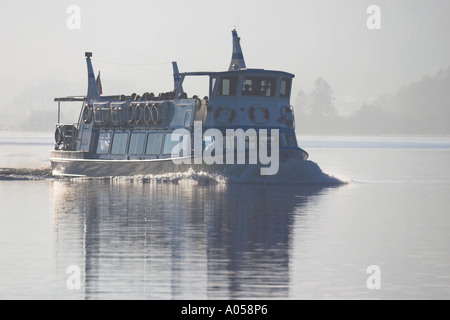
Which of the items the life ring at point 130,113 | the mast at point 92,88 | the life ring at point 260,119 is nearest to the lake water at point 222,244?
the life ring at point 260,119

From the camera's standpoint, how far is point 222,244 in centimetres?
2531

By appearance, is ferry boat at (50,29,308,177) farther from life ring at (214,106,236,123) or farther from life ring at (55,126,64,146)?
life ring at (55,126,64,146)

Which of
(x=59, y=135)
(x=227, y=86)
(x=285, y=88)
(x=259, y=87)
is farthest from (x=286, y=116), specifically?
(x=59, y=135)

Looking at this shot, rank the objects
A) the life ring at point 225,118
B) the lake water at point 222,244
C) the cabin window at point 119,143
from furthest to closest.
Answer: the cabin window at point 119,143 < the life ring at point 225,118 < the lake water at point 222,244

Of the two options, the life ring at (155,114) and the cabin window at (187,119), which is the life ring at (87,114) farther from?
the cabin window at (187,119)

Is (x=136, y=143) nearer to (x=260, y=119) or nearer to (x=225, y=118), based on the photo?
(x=225, y=118)

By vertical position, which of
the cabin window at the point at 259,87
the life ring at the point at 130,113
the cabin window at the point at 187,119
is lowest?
the cabin window at the point at 187,119

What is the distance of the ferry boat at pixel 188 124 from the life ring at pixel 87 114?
7 centimetres

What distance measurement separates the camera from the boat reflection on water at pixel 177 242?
19.4 m

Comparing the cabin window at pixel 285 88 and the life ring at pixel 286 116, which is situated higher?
the cabin window at pixel 285 88

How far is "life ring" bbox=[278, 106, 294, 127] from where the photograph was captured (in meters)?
49.6

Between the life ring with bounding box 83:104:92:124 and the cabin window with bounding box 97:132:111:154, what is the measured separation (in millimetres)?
1402

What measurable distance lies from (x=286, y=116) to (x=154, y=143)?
795 cm

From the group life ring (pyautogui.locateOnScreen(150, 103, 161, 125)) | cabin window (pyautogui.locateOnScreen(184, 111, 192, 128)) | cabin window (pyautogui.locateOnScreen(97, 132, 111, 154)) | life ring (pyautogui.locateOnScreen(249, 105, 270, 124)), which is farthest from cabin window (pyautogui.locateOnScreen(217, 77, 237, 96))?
cabin window (pyautogui.locateOnScreen(97, 132, 111, 154))
